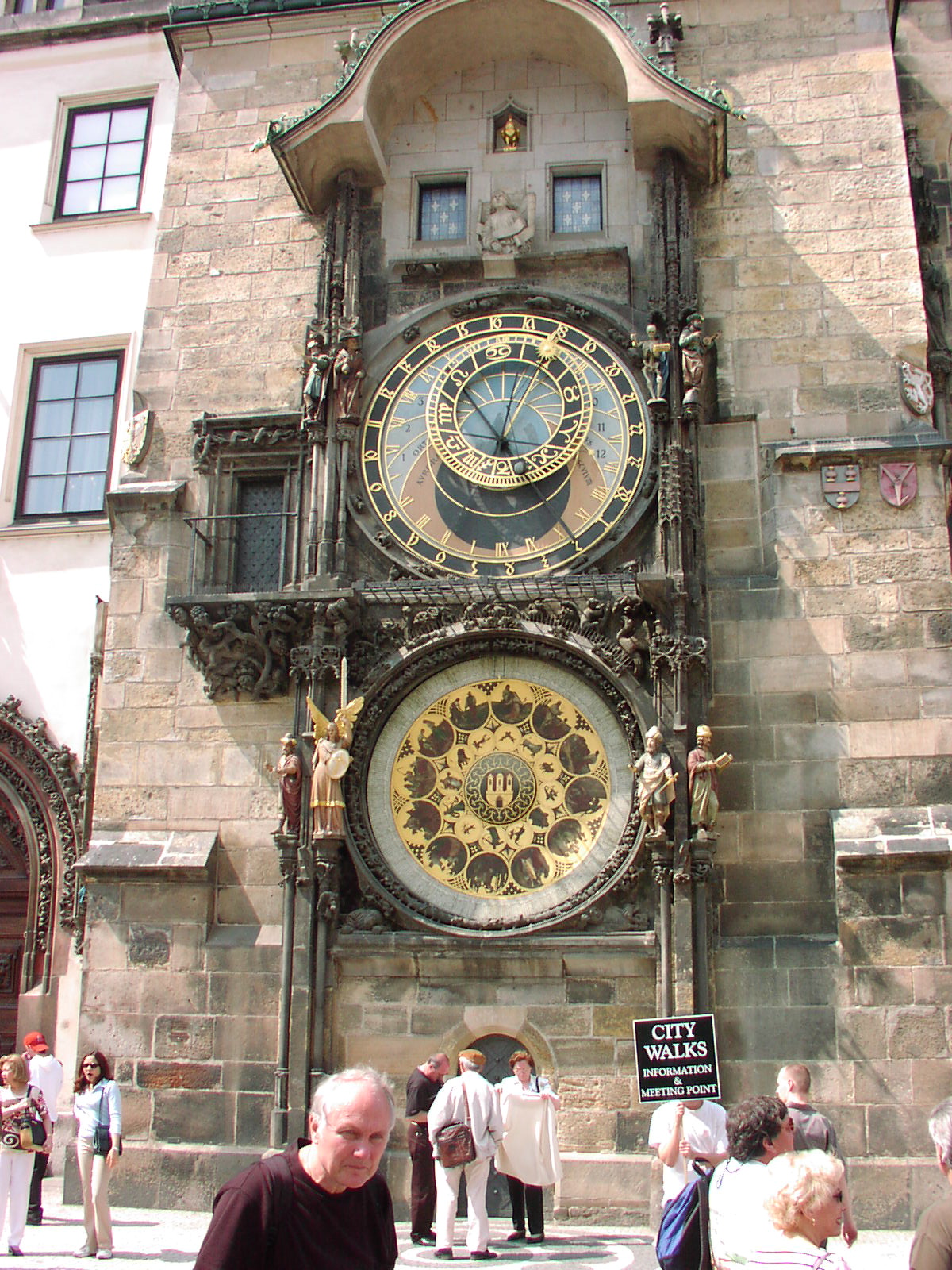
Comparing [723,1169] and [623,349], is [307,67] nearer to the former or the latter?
[623,349]

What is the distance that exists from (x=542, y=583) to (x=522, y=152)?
4957mm

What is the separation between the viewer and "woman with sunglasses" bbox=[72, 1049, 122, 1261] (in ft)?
29.9

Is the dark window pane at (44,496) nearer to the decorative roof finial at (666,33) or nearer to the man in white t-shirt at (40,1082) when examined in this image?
the man in white t-shirt at (40,1082)

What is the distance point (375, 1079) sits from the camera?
379 centimetres

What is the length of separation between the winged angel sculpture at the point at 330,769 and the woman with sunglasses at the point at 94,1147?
2825 mm

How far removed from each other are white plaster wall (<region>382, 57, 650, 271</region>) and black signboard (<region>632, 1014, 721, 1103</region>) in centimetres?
894

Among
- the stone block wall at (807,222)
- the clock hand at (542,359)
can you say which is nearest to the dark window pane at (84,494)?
the clock hand at (542,359)

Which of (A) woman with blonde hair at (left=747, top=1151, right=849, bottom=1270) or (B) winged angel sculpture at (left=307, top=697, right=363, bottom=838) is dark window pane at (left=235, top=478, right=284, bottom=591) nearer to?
(B) winged angel sculpture at (left=307, top=697, right=363, bottom=838)

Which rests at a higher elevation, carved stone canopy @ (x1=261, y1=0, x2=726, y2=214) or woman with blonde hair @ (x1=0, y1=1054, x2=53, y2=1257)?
carved stone canopy @ (x1=261, y1=0, x2=726, y2=214)

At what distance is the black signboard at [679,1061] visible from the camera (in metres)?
6.49

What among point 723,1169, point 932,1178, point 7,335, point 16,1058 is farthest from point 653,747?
point 7,335

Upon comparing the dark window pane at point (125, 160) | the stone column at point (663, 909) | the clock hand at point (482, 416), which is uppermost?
the dark window pane at point (125, 160)

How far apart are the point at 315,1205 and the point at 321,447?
986cm

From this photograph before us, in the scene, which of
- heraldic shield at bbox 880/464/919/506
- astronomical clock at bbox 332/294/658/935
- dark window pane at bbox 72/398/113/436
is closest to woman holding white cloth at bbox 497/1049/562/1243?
astronomical clock at bbox 332/294/658/935
